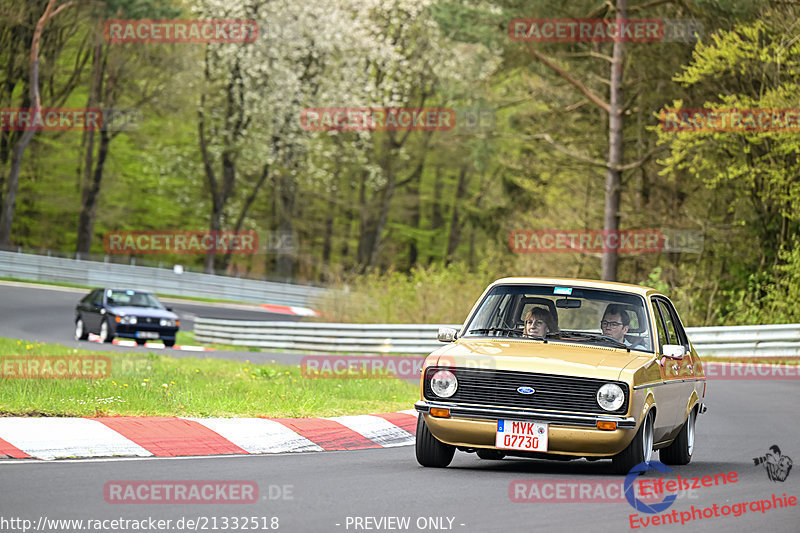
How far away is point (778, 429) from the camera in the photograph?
14.1 m

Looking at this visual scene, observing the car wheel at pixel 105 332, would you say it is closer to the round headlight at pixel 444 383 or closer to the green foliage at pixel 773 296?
the green foliage at pixel 773 296

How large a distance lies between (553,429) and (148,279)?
4322 cm

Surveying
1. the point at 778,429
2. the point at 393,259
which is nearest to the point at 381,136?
the point at 393,259

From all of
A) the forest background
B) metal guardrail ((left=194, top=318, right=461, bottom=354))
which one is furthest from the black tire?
the forest background

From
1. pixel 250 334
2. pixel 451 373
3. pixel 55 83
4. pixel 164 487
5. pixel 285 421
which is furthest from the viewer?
pixel 55 83

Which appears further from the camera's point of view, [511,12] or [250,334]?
[511,12]

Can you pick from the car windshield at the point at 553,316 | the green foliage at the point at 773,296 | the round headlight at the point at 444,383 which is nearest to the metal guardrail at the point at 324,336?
the green foliage at the point at 773,296

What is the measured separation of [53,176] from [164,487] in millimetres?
62521

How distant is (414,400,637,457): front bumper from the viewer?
913 centimetres

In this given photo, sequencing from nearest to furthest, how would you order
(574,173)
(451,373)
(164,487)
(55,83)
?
(164,487), (451,373), (574,173), (55,83)

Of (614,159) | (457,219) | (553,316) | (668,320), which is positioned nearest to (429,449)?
(553,316)

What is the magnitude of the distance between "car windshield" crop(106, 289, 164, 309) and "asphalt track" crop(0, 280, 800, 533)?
21.7 meters

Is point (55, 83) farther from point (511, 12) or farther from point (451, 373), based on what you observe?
point (451, 373)

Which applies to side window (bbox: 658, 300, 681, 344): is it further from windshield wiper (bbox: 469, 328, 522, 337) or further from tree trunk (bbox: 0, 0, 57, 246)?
tree trunk (bbox: 0, 0, 57, 246)
